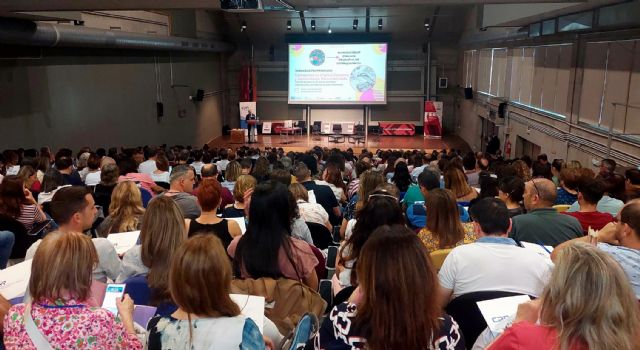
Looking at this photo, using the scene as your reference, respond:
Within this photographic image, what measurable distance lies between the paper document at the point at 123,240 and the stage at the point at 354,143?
13268 mm

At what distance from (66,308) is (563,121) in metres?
10.0

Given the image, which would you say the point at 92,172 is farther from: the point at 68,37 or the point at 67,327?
the point at 67,327

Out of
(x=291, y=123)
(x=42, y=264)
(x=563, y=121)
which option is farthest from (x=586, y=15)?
(x=291, y=123)

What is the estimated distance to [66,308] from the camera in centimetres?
185

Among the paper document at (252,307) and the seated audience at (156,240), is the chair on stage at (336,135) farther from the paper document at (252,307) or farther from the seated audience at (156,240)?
the paper document at (252,307)

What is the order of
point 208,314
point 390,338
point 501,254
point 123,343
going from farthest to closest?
point 501,254, point 123,343, point 208,314, point 390,338

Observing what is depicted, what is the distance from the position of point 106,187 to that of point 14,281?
103 inches

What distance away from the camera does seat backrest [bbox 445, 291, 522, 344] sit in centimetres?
229

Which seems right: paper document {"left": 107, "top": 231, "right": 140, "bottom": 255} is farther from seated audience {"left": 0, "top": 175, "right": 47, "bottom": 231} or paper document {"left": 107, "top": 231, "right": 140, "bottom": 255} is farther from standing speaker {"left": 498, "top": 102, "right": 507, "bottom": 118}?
standing speaker {"left": 498, "top": 102, "right": 507, "bottom": 118}

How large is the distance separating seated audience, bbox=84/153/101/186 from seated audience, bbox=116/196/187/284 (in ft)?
12.8

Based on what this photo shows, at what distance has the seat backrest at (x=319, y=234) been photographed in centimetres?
393

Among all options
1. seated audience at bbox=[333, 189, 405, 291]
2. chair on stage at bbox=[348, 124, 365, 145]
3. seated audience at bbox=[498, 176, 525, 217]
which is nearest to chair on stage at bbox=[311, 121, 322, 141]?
chair on stage at bbox=[348, 124, 365, 145]

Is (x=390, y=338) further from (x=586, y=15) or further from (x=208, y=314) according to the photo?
(x=586, y=15)

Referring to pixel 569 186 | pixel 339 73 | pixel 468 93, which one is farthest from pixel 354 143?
pixel 569 186
